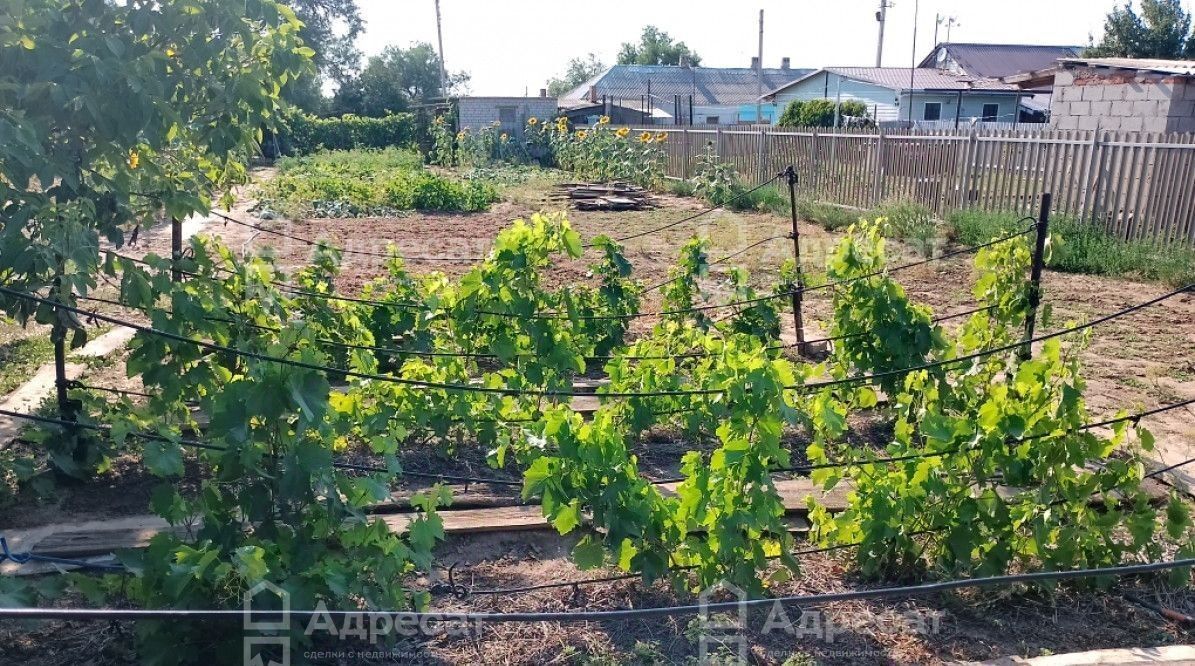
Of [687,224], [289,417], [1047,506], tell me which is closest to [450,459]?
[289,417]

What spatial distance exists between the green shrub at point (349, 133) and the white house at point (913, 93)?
17907 millimetres

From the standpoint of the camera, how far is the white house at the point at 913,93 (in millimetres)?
38844

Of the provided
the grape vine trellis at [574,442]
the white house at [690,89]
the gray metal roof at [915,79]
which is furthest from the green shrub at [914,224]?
the white house at [690,89]

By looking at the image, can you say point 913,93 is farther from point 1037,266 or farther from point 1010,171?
point 1037,266

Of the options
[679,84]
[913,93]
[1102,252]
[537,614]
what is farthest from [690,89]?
[537,614]

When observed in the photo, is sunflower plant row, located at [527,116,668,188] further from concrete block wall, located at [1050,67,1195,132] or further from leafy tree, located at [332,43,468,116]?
leafy tree, located at [332,43,468,116]

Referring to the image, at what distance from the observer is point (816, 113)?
3284 cm

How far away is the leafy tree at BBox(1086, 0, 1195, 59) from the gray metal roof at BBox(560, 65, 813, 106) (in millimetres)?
23072

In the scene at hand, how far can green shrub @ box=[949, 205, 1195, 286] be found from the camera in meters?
9.98

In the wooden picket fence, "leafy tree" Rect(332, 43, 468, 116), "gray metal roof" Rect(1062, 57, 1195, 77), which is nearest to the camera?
the wooden picket fence

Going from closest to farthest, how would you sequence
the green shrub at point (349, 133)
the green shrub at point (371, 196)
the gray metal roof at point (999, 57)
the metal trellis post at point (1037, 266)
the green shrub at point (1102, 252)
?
1. the metal trellis post at point (1037, 266)
2. the green shrub at point (1102, 252)
3. the green shrub at point (371, 196)
4. the green shrub at point (349, 133)
5. the gray metal roof at point (999, 57)

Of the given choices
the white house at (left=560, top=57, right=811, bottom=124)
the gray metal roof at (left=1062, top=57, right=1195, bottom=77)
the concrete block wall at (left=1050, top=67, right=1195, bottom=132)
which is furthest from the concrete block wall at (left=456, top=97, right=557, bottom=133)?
the gray metal roof at (left=1062, top=57, right=1195, bottom=77)

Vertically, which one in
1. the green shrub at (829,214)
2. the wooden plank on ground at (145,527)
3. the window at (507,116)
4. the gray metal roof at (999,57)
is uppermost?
the gray metal roof at (999,57)

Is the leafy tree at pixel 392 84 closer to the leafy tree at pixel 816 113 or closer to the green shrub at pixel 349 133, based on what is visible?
the green shrub at pixel 349 133
